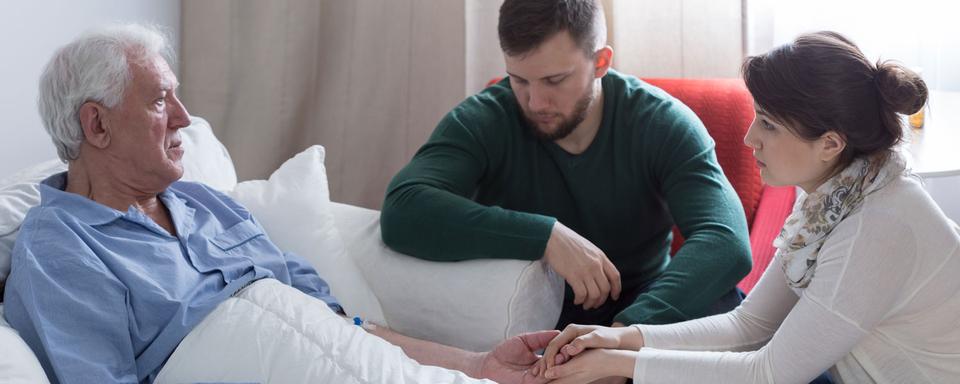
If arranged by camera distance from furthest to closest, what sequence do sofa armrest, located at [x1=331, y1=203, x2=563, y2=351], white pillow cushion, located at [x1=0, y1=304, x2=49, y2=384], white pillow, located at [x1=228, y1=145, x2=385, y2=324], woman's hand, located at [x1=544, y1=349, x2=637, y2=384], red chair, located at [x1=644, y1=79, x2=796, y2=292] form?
red chair, located at [x1=644, y1=79, x2=796, y2=292], white pillow, located at [x1=228, y1=145, x2=385, y2=324], sofa armrest, located at [x1=331, y1=203, x2=563, y2=351], woman's hand, located at [x1=544, y1=349, x2=637, y2=384], white pillow cushion, located at [x1=0, y1=304, x2=49, y2=384]

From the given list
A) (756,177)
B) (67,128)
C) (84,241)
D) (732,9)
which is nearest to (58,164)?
(67,128)

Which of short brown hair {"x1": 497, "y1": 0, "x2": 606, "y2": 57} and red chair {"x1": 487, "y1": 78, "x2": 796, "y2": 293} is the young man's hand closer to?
short brown hair {"x1": 497, "y1": 0, "x2": 606, "y2": 57}

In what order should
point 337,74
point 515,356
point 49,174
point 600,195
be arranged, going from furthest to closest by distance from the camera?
point 337,74, point 600,195, point 49,174, point 515,356

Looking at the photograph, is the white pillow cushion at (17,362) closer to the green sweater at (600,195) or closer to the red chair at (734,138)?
the green sweater at (600,195)

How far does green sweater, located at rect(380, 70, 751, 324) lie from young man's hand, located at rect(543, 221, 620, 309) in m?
0.03

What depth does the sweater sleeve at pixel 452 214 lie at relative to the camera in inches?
70.2

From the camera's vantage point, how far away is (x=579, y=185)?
200 cm

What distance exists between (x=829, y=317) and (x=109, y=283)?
3.28 feet

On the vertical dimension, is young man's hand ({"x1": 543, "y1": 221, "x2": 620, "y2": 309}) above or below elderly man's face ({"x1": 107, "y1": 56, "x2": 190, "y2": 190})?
below

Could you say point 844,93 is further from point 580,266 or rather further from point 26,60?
point 26,60

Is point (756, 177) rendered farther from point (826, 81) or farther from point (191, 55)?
point (191, 55)

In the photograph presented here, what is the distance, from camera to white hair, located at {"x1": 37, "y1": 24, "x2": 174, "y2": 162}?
1539mm

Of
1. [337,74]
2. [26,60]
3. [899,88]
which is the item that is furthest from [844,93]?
[337,74]

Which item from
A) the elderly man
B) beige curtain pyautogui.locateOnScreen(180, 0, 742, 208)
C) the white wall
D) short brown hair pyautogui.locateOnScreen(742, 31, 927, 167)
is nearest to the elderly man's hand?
the elderly man
